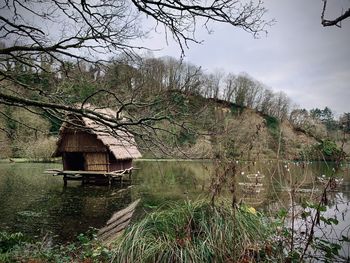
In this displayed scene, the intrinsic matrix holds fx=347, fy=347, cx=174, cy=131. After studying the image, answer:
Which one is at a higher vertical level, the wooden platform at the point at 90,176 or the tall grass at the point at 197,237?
the tall grass at the point at 197,237

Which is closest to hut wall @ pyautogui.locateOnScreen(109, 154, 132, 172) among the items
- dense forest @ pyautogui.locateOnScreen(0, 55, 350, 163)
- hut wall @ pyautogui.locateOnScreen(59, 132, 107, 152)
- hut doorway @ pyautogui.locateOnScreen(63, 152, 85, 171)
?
hut wall @ pyautogui.locateOnScreen(59, 132, 107, 152)

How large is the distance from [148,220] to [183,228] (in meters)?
0.48

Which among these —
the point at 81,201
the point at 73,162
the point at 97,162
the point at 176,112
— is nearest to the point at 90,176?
the point at 97,162

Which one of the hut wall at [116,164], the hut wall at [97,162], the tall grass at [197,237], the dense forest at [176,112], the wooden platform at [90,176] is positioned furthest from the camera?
the hut wall at [116,164]

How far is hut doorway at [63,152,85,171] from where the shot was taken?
21750 mm

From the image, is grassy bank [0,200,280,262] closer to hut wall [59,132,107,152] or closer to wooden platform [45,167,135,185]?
wooden platform [45,167,135,185]

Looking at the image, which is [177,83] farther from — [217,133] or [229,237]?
[229,237]

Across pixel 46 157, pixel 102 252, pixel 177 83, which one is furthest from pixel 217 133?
pixel 46 157

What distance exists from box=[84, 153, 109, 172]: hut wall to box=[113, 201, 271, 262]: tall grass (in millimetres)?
17280

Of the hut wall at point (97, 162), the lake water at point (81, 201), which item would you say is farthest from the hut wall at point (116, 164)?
the lake water at point (81, 201)

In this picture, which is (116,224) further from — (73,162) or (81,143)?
(73,162)

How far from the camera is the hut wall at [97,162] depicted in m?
20.6

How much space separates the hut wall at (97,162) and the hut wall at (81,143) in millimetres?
408

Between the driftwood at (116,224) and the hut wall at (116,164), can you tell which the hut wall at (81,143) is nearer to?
the hut wall at (116,164)
